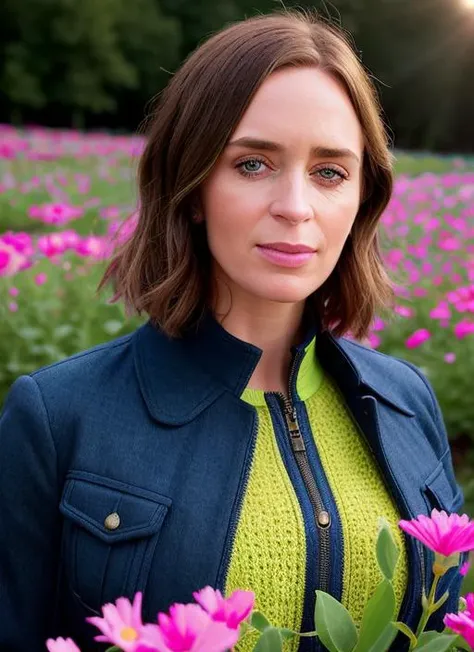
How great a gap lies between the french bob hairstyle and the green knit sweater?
0.18 metres

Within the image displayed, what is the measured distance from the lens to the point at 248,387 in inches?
51.7

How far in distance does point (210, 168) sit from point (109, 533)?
51 cm

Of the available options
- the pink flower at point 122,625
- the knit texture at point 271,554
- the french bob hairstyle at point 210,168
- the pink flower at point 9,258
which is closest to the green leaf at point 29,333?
the pink flower at point 9,258

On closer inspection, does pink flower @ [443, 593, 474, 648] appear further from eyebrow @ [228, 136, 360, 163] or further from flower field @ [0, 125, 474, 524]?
flower field @ [0, 125, 474, 524]

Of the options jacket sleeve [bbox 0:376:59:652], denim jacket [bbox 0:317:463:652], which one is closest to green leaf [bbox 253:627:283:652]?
denim jacket [bbox 0:317:463:652]

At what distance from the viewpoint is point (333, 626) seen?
2.74ft

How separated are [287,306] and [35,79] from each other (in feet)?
81.9

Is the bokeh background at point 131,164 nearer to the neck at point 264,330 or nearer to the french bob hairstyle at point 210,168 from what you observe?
the french bob hairstyle at point 210,168

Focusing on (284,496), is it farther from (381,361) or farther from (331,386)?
(381,361)

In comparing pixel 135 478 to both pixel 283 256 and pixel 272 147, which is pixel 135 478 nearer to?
pixel 283 256

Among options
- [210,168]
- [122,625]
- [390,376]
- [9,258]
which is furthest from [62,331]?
[122,625]

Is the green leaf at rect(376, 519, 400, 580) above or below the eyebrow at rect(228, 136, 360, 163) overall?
below

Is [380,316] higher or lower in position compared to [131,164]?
lower

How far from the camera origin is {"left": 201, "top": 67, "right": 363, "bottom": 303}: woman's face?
1.16m
